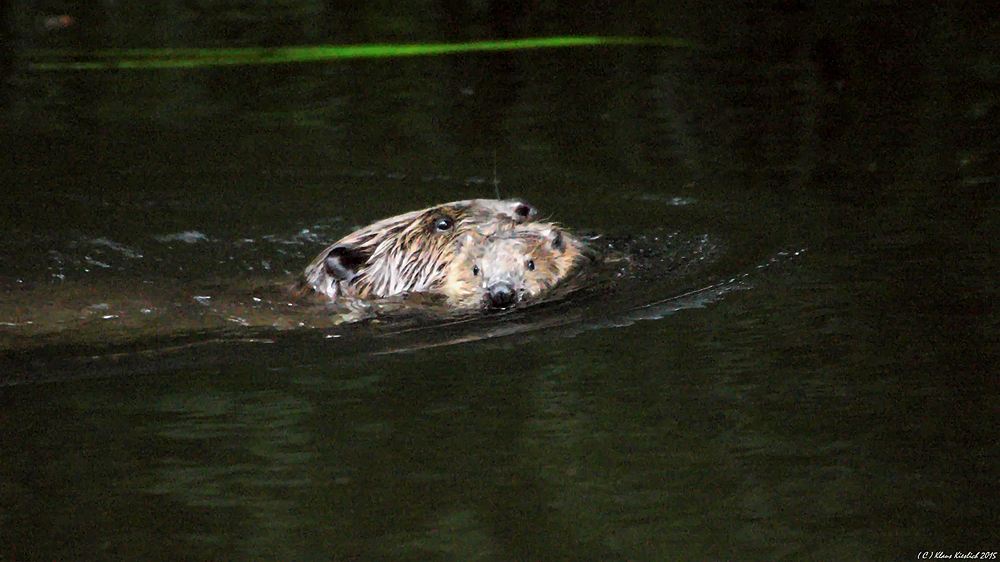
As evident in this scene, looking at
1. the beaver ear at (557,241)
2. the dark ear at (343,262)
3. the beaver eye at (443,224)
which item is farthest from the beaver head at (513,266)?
the dark ear at (343,262)

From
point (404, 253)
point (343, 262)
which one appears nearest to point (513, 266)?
point (404, 253)

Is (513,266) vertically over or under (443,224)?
under

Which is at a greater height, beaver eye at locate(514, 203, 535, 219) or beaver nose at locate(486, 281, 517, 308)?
beaver eye at locate(514, 203, 535, 219)

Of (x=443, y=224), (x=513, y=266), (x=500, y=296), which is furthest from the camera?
(x=443, y=224)

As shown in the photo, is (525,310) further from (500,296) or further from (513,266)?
(513,266)

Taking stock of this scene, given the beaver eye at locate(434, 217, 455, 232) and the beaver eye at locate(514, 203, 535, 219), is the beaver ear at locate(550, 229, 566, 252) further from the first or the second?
the beaver eye at locate(434, 217, 455, 232)

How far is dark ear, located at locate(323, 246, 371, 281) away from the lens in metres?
5.17

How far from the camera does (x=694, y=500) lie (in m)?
3.18

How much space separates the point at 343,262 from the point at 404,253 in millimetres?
243

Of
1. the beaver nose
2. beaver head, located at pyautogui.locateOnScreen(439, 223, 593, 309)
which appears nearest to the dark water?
the beaver nose

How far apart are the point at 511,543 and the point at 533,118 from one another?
457cm

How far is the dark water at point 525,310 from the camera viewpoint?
10.3 ft

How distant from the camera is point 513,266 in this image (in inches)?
198

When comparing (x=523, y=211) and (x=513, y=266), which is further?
(x=523, y=211)
